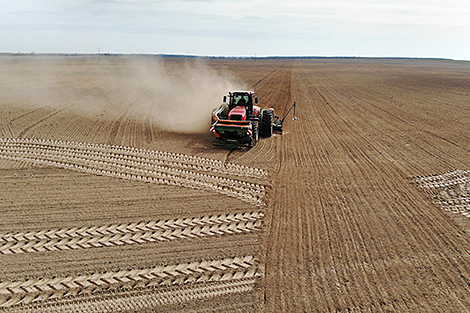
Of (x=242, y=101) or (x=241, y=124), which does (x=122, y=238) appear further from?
(x=242, y=101)

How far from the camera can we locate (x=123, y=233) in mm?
7148

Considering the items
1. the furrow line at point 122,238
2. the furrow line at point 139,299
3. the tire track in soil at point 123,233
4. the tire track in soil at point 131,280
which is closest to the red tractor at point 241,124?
the tire track in soil at point 123,233

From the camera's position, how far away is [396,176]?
34.2 feet

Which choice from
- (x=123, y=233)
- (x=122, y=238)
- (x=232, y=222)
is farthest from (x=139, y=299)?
(x=232, y=222)

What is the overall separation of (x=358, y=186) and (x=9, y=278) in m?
8.81

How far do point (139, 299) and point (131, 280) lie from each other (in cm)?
51

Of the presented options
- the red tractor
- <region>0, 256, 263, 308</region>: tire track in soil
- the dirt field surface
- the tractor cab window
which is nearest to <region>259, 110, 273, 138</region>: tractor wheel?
the red tractor

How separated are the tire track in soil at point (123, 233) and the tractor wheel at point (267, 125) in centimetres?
723

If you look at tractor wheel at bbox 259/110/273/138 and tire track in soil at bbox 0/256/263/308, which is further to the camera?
tractor wheel at bbox 259/110/273/138

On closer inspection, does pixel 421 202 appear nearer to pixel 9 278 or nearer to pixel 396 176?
pixel 396 176

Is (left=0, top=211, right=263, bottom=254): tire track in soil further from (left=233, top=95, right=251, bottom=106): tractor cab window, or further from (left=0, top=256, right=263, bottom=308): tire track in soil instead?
(left=233, top=95, right=251, bottom=106): tractor cab window

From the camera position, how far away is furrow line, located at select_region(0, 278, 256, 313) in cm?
520

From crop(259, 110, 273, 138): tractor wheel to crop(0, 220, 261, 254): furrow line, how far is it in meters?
7.52

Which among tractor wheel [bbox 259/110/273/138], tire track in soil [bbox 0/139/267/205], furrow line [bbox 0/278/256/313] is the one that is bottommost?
furrow line [bbox 0/278/256/313]
